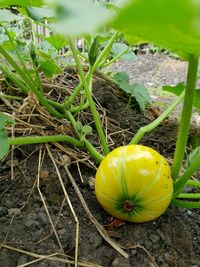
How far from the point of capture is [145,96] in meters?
1.87

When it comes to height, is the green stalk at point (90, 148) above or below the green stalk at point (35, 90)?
below

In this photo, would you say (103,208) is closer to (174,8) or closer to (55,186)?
(55,186)

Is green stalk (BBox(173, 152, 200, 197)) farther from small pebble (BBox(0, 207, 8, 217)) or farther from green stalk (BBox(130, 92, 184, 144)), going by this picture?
small pebble (BBox(0, 207, 8, 217))

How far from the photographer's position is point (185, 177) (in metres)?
1.16

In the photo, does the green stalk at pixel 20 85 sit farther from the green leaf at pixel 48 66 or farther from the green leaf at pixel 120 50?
the green leaf at pixel 120 50

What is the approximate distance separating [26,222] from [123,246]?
0.89 ft

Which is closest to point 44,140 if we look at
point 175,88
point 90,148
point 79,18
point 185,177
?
point 90,148

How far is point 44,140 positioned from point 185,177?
415mm

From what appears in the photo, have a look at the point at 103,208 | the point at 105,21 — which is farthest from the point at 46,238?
the point at 105,21

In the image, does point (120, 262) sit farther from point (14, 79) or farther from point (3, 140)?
point (14, 79)

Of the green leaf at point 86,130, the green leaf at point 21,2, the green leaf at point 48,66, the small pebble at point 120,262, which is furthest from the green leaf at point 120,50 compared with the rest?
the small pebble at point 120,262

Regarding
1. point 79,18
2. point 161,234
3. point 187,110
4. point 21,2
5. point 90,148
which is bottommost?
point 161,234

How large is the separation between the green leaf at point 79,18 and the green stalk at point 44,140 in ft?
2.55

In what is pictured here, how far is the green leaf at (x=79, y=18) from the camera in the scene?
0.36 meters
